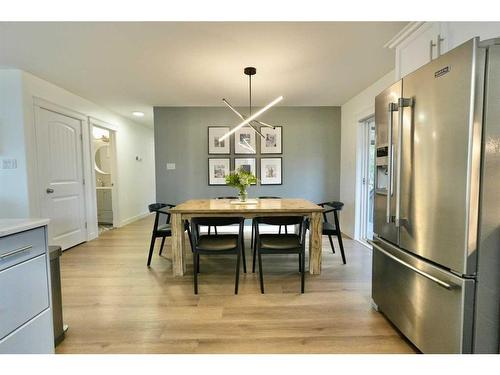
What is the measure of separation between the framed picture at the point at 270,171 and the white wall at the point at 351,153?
3.85 ft

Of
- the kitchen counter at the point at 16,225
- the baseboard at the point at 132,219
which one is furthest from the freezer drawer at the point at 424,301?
the baseboard at the point at 132,219

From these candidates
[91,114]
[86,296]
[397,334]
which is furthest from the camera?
[91,114]

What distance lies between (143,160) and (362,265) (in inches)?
219

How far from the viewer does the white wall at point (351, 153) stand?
369 cm

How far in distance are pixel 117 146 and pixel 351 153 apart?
456 centimetres

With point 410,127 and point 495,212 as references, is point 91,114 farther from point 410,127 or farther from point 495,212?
point 495,212

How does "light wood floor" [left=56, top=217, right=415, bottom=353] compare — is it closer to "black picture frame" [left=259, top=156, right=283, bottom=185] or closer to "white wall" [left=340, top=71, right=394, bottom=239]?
"white wall" [left=340, top=71, right=394, bottom=239]

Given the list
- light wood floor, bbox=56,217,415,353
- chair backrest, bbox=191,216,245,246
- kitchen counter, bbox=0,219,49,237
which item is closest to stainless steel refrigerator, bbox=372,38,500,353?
light wood floor, bbox=56,217,415,353

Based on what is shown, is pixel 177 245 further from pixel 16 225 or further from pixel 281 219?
pixel 16 225

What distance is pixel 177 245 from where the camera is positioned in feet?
8.59
